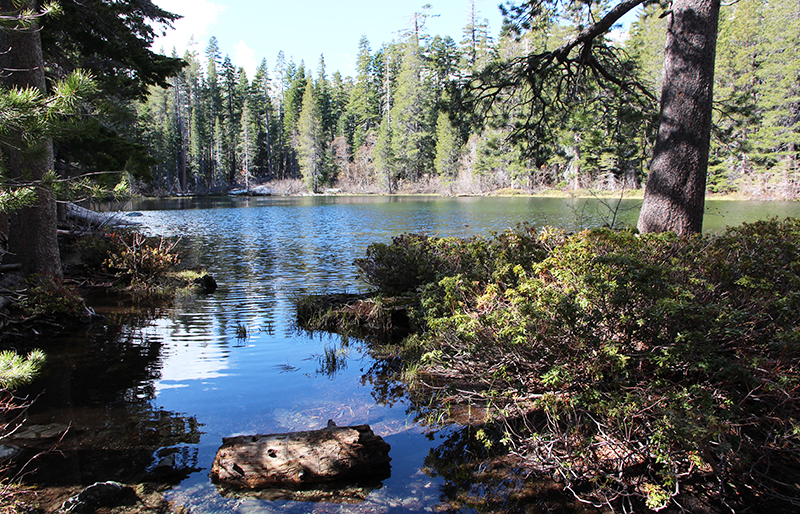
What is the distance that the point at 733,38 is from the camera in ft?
124

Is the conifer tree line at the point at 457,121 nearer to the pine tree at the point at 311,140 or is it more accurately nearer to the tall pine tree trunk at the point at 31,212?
the pine tree at the point at 311,140

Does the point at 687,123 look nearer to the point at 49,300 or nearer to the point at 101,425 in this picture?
the point at 101,425

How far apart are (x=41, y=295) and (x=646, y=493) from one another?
854 centimetres

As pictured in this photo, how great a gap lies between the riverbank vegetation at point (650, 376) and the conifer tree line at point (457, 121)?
6707 mm

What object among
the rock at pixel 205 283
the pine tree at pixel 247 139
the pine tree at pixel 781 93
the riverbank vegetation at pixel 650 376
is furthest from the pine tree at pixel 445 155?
the riverbank vegetation at pixel 650 376

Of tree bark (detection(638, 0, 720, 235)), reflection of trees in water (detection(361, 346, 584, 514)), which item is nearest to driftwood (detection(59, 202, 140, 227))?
reflection of trees in water (detection(361, 346, 584, 514))

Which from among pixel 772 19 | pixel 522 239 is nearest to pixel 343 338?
pixel 522 239

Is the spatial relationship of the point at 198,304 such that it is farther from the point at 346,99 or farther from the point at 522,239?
the point at 346,99

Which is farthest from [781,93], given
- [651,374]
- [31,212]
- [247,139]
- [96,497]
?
[247,139]

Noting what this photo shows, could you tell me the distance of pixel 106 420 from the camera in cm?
471

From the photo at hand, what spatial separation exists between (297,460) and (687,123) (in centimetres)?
707

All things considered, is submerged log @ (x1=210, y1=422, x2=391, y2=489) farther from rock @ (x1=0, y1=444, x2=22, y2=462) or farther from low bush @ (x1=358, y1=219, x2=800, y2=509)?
rock @ (x1=0, y1=444, x2=22, y2=462)

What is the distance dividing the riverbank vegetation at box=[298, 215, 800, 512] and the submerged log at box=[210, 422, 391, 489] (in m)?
1.08

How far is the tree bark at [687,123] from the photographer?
282 inches
